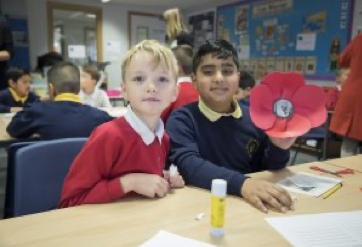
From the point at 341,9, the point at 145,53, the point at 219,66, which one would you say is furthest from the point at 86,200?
the point at 341,9

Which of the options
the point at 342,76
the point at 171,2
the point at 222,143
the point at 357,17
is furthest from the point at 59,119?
the point at 171,2

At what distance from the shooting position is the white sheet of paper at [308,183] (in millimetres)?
1105

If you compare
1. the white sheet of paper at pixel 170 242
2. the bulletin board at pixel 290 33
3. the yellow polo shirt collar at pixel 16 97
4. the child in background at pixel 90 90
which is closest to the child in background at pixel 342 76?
the bulletin board at pixel 290 33

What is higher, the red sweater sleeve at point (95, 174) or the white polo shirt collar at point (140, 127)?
the white polo shirt collar at point (140, 127)

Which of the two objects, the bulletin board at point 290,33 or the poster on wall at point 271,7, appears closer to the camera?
the bulletin board at point 290,33

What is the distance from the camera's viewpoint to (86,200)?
0.97 meters

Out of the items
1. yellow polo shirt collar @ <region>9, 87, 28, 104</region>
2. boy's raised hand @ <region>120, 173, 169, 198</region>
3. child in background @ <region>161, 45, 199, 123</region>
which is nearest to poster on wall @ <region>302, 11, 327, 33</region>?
child in background @ <region>161, 45, 199, 123</region>

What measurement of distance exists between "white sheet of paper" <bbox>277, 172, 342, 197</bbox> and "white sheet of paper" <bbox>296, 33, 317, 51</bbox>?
3.98m

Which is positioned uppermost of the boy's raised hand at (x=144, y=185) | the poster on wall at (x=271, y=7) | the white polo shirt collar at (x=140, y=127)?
the poster on wall at (x=271, y=7)

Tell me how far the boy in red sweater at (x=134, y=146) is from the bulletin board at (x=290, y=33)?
4020mm

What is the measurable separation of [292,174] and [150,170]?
0.57 m

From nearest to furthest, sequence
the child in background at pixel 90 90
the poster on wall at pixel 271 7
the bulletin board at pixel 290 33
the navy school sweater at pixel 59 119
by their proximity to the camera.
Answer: the navy school sweater at pixel 59 119, the child in background at pixel 90 90, the bulletin board at pixel 290 33, the poster on wall at pixel 271 7

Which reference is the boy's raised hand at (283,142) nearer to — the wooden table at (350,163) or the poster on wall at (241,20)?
the wooden table at (350,163)

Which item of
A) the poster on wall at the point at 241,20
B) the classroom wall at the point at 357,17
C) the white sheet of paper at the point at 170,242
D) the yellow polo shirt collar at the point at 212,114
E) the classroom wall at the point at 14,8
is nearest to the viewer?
the white sheet of paper at the point at 170,242
